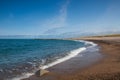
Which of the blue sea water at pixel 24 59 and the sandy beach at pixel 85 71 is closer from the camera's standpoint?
the sandy beach at pixel 85 71

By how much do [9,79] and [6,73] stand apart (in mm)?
1899

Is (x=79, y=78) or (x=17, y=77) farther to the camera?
(x=17, y=77)

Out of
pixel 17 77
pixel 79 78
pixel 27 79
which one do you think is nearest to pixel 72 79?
pixel 79 78

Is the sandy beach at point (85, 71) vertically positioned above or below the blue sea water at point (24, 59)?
above

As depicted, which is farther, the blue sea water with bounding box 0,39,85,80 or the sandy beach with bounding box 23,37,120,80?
the blue sea water with bounding box 0,39,85,80

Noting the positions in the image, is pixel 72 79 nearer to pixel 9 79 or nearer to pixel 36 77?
pixel 36 77

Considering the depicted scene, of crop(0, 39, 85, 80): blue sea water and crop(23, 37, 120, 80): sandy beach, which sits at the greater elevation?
crop(23, 37, 120, 80): sandy beach

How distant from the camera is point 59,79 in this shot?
10.8 m

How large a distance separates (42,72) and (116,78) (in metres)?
5.24

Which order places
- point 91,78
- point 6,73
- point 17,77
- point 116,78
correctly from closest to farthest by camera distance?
point 116,78 < point 91,78 < point 17,77 < point 6,73

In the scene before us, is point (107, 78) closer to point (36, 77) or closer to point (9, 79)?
point (36, 77)

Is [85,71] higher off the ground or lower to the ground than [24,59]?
higher

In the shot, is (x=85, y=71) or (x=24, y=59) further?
(x=24, y=59)

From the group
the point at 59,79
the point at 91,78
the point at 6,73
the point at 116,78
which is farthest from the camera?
the point at 6,73
